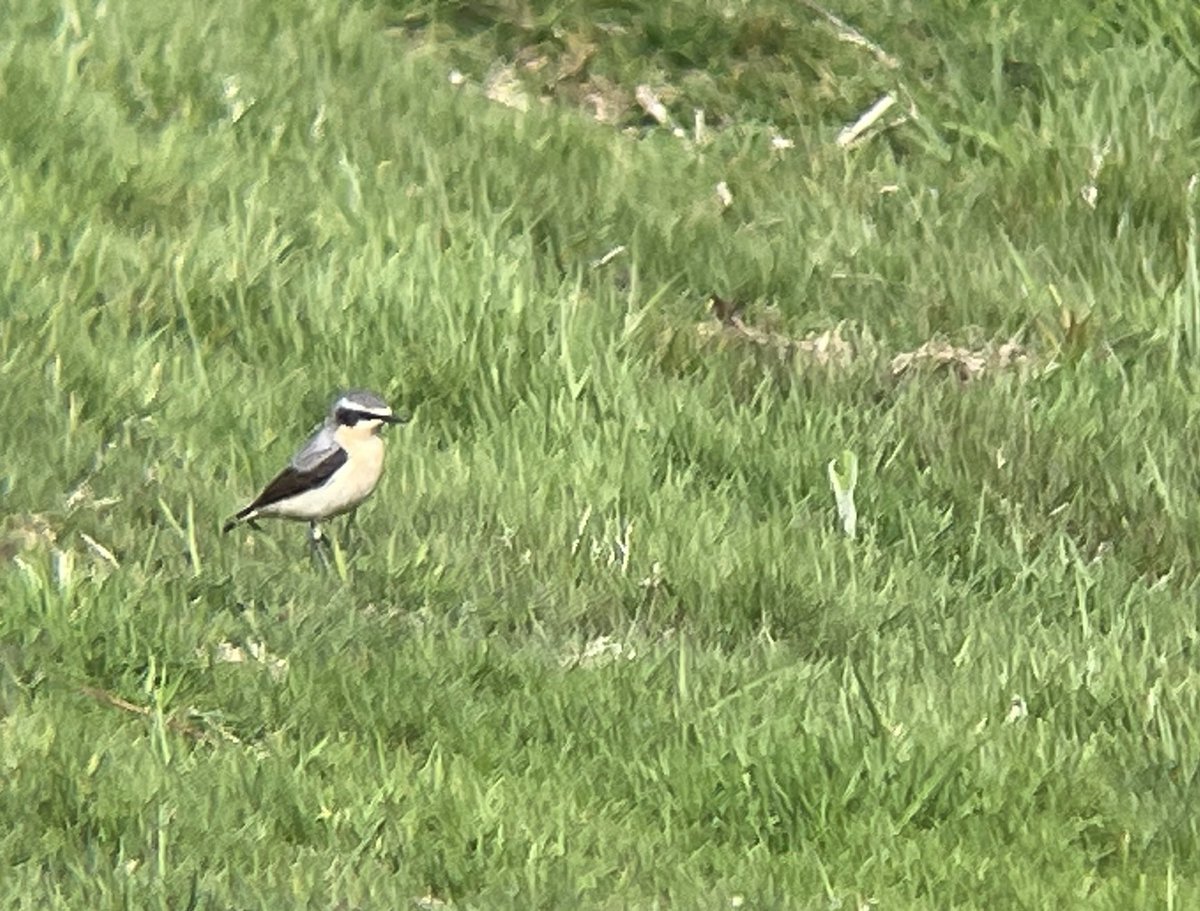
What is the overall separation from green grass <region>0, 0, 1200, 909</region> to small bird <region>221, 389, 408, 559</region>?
99mm

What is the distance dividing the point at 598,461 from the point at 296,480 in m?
0.84

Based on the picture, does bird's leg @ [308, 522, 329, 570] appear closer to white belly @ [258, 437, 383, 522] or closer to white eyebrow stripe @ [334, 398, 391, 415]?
white belly @ [258, 437, 383, 522]

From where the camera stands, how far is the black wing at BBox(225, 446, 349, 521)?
549cm

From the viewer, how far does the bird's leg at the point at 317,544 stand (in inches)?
217

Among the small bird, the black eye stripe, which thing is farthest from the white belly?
the black eye stripe

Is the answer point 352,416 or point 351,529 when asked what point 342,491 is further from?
point 352,416

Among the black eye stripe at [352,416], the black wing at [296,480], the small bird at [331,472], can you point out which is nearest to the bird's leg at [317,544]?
the small bird at [331,472]

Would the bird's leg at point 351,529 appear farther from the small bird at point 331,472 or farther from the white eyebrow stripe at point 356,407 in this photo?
the white eyebrow stripe at point 356,407

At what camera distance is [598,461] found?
6016 millimetres

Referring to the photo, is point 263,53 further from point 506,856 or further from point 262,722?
point 506,856

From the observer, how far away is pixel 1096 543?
19.9 ft

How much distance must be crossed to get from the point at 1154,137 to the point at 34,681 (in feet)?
14.6

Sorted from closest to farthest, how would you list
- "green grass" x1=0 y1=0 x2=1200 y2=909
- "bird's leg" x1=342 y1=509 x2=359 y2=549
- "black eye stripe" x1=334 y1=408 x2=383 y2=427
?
"green grass" x1=0 y1=0 x2=1200 y2=909
"bird's leg" x1=342 y1=509 x2=359 y2=549
"black eye stripe" x1=334 y1=408 x2=383 y2=427

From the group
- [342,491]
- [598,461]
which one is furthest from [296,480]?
[598,461]
